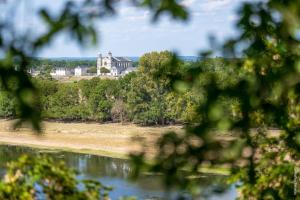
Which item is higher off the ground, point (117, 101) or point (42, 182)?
point (42, 182)

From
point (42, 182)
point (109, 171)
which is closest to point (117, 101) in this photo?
point (109, 171)

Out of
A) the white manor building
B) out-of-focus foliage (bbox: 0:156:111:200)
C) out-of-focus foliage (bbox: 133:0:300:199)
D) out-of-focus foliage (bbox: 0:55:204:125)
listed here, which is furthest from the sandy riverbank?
the white manor building

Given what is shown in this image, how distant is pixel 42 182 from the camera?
3.28m

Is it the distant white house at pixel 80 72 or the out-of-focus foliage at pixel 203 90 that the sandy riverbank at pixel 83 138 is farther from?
the distant white house at pixel 80 72

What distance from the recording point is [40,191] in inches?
130

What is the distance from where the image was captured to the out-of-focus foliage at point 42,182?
3.17 meters

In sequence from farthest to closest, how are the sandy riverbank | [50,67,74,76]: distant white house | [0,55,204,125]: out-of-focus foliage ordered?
[50,67,74,76]: distant white house < [0,55,204,125]: out-of-focus foliage < the sandy riverbank

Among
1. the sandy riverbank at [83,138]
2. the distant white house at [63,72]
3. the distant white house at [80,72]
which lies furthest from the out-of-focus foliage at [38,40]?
the distant white house at [63,72]

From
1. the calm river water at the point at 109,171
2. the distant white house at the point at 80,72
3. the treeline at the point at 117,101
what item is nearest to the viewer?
the calm river water at the point at 109,171

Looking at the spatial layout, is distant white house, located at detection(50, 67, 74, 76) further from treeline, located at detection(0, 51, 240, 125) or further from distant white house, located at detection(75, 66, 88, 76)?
treeline, located at detection(0, 51, 240, 125)

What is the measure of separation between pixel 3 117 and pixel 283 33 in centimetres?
6173

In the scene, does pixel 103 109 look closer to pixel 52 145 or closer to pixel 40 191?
pixel 52 145

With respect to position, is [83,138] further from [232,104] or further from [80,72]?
[80,72]

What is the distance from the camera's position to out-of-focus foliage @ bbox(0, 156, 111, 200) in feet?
10.4
